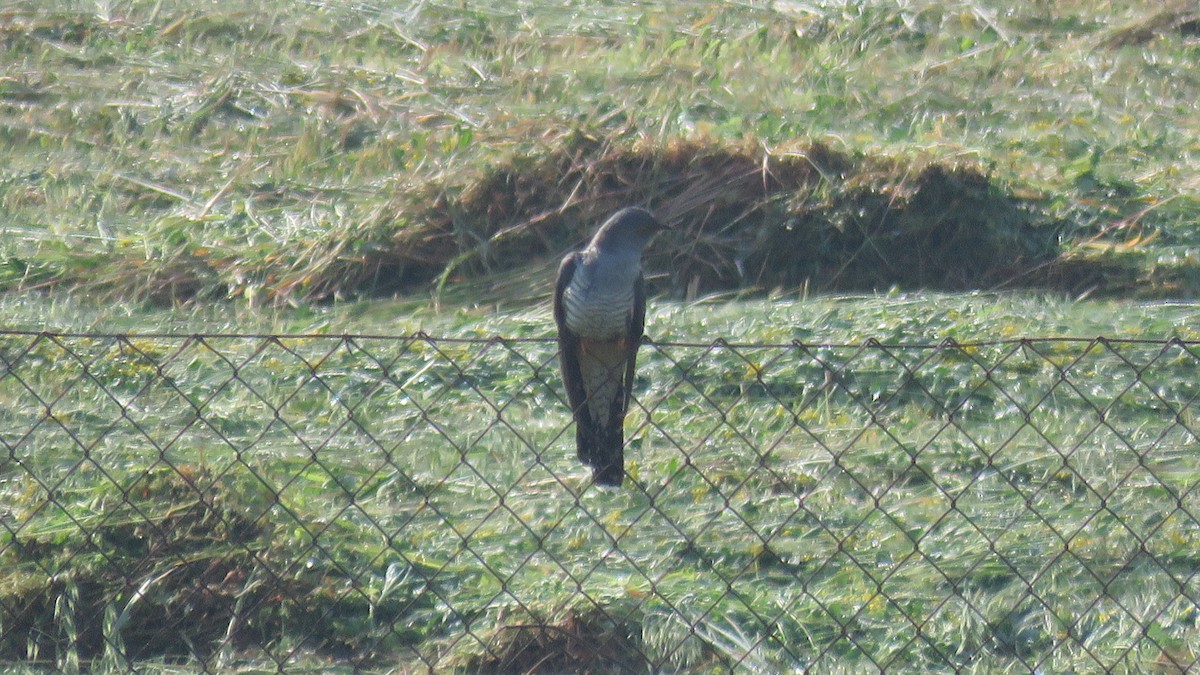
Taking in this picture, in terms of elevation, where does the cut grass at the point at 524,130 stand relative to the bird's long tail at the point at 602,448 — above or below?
below

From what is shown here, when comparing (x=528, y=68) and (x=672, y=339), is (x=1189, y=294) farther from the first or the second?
(x=528, y=68)

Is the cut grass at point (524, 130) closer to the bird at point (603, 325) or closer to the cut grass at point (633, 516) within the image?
the cut grass at point (633, 516)

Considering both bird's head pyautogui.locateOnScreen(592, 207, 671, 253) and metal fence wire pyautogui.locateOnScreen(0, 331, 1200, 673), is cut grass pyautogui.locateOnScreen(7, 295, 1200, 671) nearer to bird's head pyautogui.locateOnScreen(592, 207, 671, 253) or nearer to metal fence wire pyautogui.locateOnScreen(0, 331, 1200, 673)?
metal fence wire pyautogui.locateOnScreen(0, 331, 1200, 673)

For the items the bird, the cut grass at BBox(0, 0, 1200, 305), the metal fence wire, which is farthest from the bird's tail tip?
the cut grass at BBox(0, 0, 1200, 305)

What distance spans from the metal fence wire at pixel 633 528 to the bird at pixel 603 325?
0.58 ft

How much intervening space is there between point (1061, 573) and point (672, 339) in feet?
A: 6.84

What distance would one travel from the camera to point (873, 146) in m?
7.29

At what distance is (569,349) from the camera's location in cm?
460

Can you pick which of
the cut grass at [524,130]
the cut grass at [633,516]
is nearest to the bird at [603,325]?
the cut grass at [633,516]

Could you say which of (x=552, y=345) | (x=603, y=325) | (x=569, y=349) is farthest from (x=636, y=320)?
(x=552, y=345)

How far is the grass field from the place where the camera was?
12.4ft

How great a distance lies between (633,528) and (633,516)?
12 cm

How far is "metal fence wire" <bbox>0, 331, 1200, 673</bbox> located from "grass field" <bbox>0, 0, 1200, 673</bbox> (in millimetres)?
15

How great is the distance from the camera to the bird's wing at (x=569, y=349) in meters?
4.59
